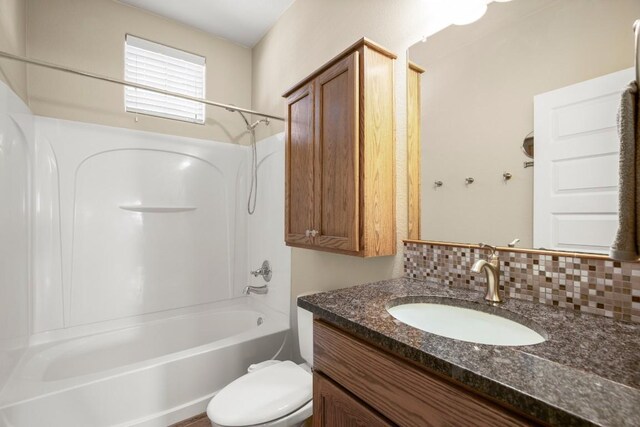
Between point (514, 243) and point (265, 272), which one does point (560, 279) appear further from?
point (265, 272)

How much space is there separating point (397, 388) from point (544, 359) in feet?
0.99

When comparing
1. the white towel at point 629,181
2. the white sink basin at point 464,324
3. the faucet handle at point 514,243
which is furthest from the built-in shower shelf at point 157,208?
the white towel at point 629,181

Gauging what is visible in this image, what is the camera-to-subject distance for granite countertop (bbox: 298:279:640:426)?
425 mm

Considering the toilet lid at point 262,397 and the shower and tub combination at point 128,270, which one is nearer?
the toilet lid at point 262,397

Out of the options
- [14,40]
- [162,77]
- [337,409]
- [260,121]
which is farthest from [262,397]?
[162,77]

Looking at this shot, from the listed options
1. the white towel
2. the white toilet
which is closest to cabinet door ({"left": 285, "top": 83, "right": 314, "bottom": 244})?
the white toilet

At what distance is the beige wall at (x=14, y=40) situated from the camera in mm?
1505

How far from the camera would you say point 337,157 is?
138 cm

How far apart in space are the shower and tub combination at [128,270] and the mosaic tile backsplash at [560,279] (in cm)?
136

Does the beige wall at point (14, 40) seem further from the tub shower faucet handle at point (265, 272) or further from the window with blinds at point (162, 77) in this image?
the tub shower faucet handle at point (265, 272)

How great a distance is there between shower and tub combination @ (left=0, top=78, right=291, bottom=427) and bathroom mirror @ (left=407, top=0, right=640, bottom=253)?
4.17 feet

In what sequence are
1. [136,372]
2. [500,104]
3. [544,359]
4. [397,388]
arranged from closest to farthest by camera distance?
[544,359] → [397,388] → [500,104] → [136,372]

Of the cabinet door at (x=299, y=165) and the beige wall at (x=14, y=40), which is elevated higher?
the beige wall at (x=14, y=40)

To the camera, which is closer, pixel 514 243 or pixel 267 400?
pixel 514 243
